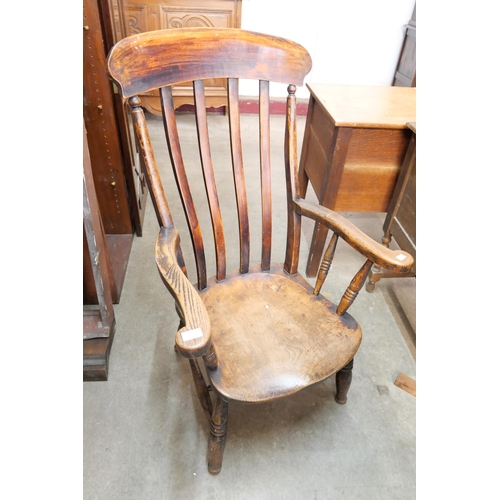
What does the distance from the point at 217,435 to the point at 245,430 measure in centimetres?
25

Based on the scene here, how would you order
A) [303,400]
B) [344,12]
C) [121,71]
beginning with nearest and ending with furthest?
[121,71] < [303,400] < [344,12]

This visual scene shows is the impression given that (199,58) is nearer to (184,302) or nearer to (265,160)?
(265,160)

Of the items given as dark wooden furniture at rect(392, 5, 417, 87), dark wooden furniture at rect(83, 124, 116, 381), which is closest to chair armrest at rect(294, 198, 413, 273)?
dark wooden furniture at rect(83, 124, 116, 381)

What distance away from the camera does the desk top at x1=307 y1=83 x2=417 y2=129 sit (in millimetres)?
1432

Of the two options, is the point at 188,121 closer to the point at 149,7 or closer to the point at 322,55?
the point at 149,7

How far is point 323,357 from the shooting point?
0.97 meters

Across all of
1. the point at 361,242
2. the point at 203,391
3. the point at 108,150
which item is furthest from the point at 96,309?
the point at 361,242

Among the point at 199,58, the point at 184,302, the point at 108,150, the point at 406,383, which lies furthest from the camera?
the point at 108,150

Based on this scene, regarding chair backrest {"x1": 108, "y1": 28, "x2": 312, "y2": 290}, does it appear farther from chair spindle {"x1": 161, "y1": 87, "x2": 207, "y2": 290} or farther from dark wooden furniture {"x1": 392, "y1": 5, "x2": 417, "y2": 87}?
dark wooden furniture {"x1": 392, "y1": 5, "x2": 417, "y2": 87}

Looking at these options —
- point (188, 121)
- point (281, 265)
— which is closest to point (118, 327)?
point (281, 265)

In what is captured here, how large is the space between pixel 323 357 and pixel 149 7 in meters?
2.87

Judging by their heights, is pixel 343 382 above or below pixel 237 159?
below

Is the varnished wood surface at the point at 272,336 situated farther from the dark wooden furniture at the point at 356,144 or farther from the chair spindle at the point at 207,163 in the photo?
the dark wooden furniture at the point at 356,144

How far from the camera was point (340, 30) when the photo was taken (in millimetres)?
3332
